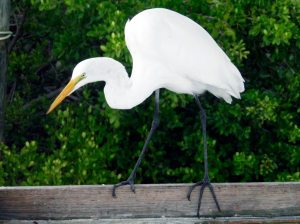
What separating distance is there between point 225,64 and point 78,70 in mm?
752

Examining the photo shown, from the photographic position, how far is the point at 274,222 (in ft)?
14.1

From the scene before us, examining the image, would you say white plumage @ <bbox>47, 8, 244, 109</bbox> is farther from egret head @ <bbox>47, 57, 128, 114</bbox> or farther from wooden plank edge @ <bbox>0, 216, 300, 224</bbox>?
wooden plank edge @ <bbox>0, 216, 300, 224</bbox>

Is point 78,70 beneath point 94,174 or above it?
above

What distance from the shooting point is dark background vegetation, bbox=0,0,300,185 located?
5746 mm

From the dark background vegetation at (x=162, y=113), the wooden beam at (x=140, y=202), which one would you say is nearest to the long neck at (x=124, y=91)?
the wooden beam at (x=140, y=202)

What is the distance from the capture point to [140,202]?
14.2 ft

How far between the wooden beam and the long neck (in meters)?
0.41

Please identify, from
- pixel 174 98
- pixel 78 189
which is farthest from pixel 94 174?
pixel 78 189

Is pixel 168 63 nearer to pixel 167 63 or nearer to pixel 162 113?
pixel 167 63

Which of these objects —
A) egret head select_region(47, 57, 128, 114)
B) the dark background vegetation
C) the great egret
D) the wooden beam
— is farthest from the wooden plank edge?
the dark background vegetation

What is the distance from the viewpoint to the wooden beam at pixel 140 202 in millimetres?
4266

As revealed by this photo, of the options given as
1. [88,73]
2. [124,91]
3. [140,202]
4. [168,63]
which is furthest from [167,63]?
[140,202]

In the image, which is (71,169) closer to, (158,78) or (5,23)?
(5,23)

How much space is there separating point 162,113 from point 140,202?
69.4 inches
